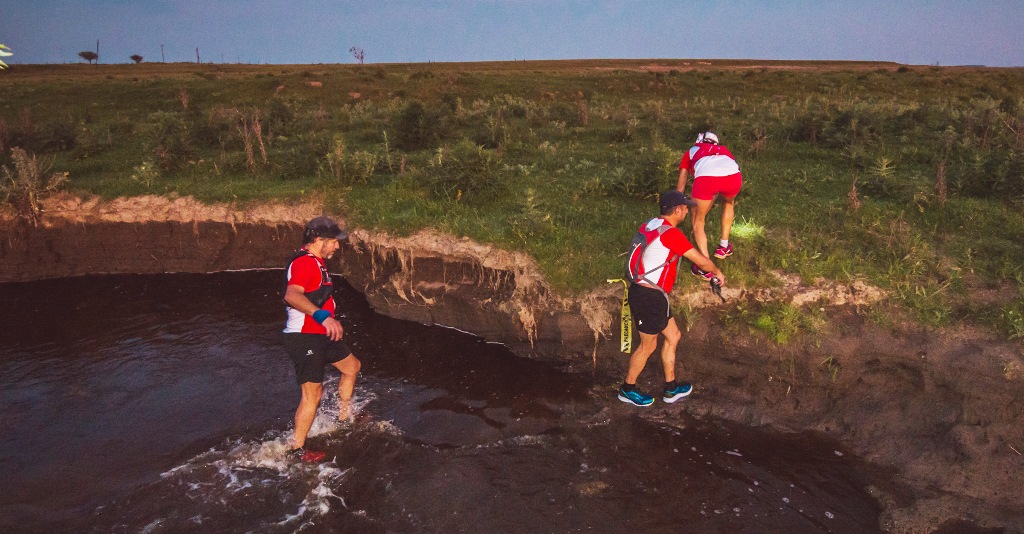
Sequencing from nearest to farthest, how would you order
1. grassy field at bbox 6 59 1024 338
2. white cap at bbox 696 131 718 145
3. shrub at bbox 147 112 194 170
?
white cap at bbox 696 131 718 145
grassy field at bbox 6 59 1024 338
shrub at bbox 147 112 194 170

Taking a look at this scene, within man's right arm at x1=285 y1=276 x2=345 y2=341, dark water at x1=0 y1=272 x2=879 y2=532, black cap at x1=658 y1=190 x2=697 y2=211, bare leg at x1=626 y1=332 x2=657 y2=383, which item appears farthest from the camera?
bare leg at x1=626 y1=332 x2=657 y2=383

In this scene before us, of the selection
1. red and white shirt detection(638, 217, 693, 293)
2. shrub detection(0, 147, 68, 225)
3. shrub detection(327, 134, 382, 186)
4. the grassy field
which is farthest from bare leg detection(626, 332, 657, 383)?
shrub detection(0, 147, 68, 225)

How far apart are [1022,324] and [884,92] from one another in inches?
1136

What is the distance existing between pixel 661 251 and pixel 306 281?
12.3 feet

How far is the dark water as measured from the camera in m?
5.88

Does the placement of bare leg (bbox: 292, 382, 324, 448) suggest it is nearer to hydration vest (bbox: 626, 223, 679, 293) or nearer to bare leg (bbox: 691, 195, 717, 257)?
hydration vest (bbox: 626, 223, 679, 293)

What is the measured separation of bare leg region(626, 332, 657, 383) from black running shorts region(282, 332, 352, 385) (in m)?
3.51

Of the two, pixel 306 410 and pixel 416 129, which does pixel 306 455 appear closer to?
pixel 306 410

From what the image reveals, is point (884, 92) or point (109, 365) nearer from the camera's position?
point (109, 365)

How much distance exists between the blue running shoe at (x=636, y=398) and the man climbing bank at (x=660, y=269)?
34 centimetres

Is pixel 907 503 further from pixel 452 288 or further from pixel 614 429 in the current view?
pixel 452 288

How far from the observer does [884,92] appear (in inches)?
1208

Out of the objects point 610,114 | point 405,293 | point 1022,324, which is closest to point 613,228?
point 405,293

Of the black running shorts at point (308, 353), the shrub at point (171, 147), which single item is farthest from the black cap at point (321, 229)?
the shrub at point (171, 147)
